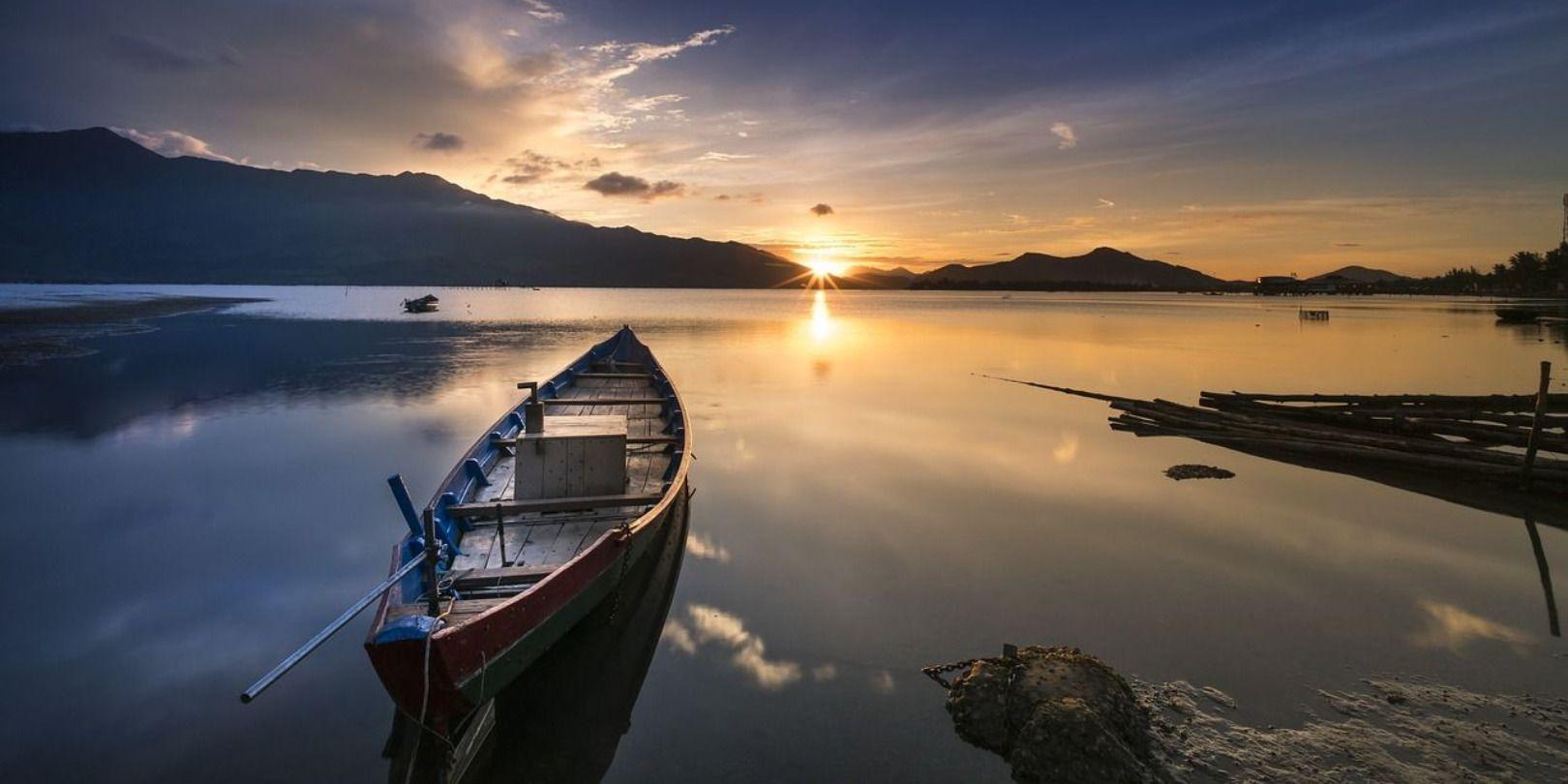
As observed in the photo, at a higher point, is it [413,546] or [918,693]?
[413,546]

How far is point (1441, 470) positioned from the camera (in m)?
18.2

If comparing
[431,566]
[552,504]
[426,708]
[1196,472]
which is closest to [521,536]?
[552,504]

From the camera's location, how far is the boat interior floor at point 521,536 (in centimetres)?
861

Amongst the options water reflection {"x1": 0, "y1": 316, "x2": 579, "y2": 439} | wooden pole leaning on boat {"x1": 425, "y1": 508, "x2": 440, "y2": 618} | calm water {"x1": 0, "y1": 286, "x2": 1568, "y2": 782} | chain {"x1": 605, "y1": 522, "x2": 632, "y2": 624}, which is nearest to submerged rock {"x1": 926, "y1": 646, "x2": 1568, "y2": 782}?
calm water {"x1": 0, "y1": 286, "x2": 1568, "y2": 782}

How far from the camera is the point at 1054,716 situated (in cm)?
728

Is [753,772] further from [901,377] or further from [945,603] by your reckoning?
[901,377]

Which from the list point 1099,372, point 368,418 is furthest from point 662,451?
point 1099,372

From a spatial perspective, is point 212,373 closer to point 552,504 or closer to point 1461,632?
point 552,504

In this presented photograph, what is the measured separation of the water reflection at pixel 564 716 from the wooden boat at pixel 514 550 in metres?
0.79

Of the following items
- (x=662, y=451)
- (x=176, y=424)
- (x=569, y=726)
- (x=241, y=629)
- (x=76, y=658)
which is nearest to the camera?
(x=569, y=726)

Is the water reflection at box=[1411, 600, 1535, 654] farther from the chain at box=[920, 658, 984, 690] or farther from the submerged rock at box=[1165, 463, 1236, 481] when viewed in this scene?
the submerged rock at box=[1165, 463, 1236, 481]

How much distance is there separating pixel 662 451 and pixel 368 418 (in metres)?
17.0

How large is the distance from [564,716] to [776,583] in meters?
4.67

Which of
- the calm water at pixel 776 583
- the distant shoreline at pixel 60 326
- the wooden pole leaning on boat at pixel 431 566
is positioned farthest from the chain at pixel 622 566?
the distant shoreline at pixel 60 326
